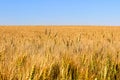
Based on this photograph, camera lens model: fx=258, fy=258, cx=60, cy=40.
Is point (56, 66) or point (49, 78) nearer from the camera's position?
point (49, 78)

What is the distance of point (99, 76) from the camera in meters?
2.61

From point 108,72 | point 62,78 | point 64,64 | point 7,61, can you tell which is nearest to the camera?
point 62,78

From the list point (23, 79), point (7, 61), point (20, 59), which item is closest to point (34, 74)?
point (23, 79)

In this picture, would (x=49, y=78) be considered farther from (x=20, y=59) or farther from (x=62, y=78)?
(x=20, y=59)

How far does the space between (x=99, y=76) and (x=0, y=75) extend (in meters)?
0.99

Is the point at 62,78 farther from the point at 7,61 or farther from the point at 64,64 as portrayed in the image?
the point at 7,61

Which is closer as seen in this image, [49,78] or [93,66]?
[49,78]

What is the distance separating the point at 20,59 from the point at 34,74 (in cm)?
59

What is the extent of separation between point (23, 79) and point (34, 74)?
113 mm

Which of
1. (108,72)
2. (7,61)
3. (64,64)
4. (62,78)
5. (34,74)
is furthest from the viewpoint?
(7,61)

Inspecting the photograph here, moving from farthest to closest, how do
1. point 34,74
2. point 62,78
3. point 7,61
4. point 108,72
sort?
point 7,61 → point 108,72 → point 62,78 → point 34,74

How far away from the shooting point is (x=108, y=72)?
8.51 ft

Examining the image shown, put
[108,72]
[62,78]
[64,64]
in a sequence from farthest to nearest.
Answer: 1. [108,72]
2. [64,64]
3. [62,78]

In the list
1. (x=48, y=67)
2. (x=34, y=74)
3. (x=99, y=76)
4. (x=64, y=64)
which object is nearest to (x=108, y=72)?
(x=99, y=76)
